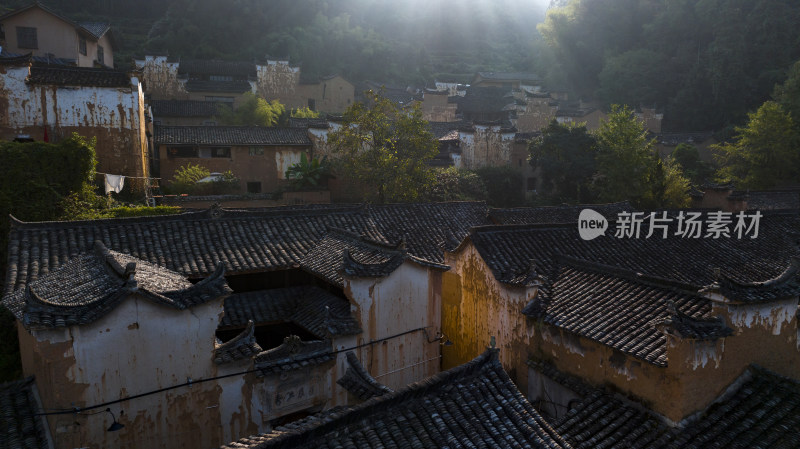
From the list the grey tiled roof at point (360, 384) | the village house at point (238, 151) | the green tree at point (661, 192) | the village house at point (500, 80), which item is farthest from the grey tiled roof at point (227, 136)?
the village house at point (500, 80)

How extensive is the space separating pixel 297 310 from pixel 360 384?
217 inches

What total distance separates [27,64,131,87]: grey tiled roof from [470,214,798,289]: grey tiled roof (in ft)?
56.5

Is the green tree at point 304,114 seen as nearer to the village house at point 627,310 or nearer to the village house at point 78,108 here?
the village house at point 78,108

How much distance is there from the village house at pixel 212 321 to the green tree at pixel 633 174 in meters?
21.3

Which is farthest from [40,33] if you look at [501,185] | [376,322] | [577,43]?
[577,43]

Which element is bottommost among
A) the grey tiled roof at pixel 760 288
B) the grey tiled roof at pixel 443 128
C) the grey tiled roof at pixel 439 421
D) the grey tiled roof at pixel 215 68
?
the grey tiled roof at pixel 439 421

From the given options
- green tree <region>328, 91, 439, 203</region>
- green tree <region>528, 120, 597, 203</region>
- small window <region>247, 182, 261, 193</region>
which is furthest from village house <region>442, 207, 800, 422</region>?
small window <region>247, 182, 261, 193</region>

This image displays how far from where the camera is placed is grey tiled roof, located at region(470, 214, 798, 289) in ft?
45.0

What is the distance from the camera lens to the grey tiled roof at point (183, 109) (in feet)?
122

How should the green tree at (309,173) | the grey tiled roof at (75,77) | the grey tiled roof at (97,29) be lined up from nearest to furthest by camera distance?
the grey tiled roof at (75,77) → the green tree at (309,173) → the grey tiled roof at (97,29)

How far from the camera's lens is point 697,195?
2988 centimetres

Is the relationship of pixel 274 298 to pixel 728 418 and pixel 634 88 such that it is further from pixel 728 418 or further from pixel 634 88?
pixel 634 88

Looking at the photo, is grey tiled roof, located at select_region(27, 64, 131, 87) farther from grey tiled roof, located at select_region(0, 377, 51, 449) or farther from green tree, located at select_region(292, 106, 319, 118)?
green tree, located at select_region(292, 106, 319, 118)

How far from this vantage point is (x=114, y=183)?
21.2m
